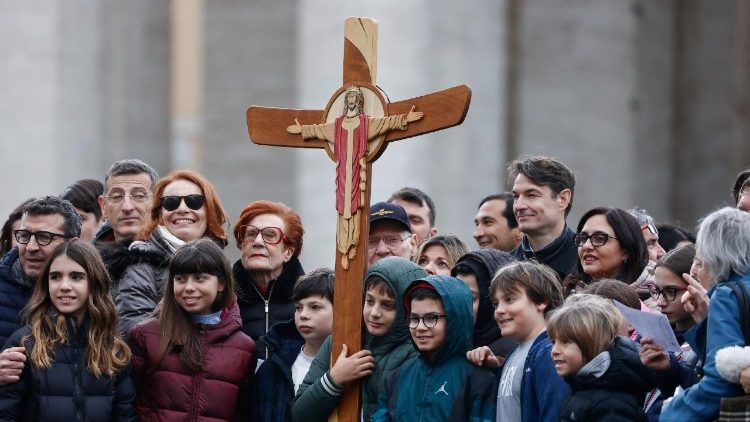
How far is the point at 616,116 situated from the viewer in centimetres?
2042

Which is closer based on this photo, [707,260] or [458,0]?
[707,260]

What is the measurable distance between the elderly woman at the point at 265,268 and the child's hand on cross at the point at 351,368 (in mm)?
1180

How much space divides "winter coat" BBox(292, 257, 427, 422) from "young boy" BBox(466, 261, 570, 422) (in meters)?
0.42

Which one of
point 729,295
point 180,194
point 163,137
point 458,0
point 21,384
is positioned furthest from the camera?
point 163,137

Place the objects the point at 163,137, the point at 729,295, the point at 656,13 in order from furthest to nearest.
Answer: the point at 163,137
the point at 656,13
the point at 729,295

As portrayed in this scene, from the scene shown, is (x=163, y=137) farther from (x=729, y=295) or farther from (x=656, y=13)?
(x=729, y=295)

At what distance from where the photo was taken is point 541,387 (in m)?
8.40

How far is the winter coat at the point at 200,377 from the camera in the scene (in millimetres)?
9062

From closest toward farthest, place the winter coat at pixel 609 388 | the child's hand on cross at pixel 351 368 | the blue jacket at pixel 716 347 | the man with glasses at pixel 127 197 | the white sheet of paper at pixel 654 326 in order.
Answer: the blue jacket at pixel 716 347
the winter coat at pixel 609 388
the white sheet of paper at pixel 654 326
the child's hand on cross at pixel 351 368
the man with glasses at pixel 127 197

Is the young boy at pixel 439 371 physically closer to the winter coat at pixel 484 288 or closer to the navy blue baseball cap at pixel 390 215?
the winter coat at pixel 484 288

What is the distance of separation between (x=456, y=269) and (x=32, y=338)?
2.02m

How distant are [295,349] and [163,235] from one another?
0.96 m

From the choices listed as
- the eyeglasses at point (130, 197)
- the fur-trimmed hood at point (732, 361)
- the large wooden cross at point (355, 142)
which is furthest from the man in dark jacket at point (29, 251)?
the fur-trimmed hood at point (732, 361)

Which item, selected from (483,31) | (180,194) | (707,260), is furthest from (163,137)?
(707,260)
